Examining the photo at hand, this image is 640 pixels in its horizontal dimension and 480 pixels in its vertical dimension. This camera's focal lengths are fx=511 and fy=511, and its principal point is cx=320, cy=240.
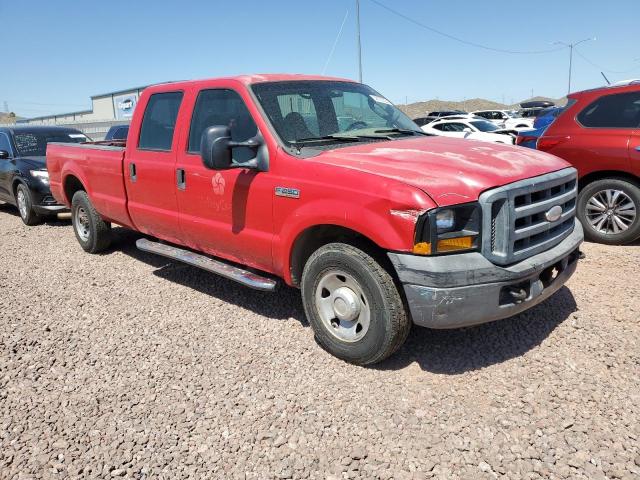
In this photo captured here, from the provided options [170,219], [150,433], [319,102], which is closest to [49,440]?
[150,433]

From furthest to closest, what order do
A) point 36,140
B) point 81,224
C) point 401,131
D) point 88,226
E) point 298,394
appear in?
point 36,140 → point 81,224 → point 88,226 → point 401,131 → point 298,394

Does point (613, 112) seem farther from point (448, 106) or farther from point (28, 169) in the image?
point (448, 106)

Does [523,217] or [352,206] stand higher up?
[352,206]

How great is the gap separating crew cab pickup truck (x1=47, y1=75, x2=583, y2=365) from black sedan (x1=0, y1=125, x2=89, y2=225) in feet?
14.5

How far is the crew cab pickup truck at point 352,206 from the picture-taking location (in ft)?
9.82

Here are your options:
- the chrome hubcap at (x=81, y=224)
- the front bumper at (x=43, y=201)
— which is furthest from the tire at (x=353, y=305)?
the front bumper at (x=43, y=201)

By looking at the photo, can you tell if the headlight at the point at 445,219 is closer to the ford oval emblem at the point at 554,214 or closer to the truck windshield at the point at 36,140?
the ford oval emblem at the point at 554,214

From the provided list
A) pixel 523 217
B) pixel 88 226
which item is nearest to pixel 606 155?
pixel 523 217

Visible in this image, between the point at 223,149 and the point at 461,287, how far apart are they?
6.18 ft

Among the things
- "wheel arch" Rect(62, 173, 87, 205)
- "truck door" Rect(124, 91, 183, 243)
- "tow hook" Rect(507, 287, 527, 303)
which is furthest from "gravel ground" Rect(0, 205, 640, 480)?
"wheel arch" Rect(62, 173, 87, 205)

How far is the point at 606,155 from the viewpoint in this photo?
5.82 meters

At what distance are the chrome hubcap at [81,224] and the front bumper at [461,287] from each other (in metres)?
5.07

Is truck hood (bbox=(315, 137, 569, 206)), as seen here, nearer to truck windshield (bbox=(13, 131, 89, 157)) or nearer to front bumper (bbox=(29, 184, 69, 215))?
front bumper (bbox=(29, 184, 69, 215))

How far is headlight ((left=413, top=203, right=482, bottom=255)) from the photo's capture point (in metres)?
2.92
